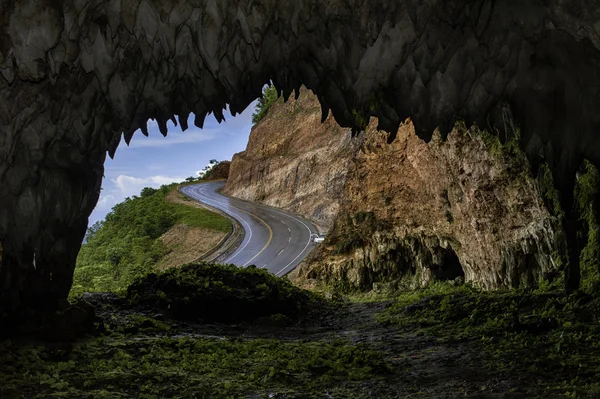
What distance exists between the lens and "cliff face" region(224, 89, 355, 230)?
45125 mm

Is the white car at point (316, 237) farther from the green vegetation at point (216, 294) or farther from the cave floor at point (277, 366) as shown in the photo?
the cave floor at point (277, 366)

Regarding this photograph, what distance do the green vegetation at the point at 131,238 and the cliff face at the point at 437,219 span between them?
13.4 metres

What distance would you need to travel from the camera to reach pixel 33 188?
33.5ft

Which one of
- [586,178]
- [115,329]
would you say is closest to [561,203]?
[586,178]

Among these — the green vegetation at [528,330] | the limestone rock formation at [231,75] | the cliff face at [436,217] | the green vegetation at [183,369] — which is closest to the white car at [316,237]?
the cliff face at [436,217]

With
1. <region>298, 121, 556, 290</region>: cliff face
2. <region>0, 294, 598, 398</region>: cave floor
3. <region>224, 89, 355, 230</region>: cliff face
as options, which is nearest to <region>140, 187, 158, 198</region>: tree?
<region>224, 89, 355, 230</region>: cliff face

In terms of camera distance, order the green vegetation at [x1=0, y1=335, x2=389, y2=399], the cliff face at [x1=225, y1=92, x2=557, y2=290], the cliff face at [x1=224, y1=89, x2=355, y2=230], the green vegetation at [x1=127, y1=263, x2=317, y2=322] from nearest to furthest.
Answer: the green vegetation at [x1=0, y1=335, x2=389, y2=399]
the green vegetation at [x1=127, y1=263, x2=317, y2=322]
the cliff face at [x1=225, y1=92, x2=557, y2=290]
the cliff face at [x1=224, y1=89, x2=355, y2=230]

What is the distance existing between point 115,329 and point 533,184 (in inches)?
452

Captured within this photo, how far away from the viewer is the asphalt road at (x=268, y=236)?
1375 inches

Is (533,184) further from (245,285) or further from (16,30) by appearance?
(16,30)

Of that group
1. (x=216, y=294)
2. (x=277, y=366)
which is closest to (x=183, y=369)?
(x=277, y=366)

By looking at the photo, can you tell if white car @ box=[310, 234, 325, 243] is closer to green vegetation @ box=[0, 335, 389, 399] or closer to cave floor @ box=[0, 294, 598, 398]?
cave floor @ box=[0, 294, 598, 398]

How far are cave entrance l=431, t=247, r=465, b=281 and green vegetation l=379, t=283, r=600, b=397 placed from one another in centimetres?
817

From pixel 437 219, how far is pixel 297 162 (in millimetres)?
29019
